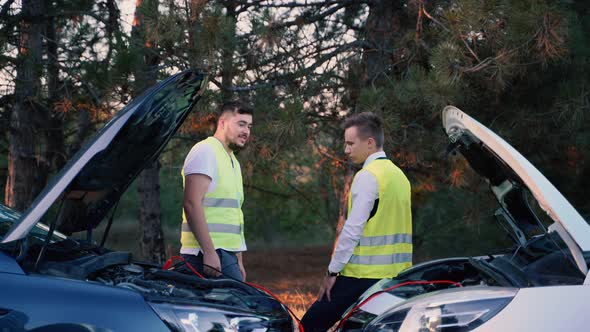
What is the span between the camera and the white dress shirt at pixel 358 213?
4.18 m

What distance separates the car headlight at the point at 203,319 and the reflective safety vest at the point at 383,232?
3.97ft

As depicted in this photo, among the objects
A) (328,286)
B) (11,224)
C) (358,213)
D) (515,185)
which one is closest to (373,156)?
(358,213)

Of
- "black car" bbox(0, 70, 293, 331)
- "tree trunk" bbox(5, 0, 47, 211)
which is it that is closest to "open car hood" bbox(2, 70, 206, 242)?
"black car" bbox(0, 70, 293, 331)

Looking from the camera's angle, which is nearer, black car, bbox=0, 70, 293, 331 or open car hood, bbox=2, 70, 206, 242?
→ black car, bbox=0, 70, 293, 331

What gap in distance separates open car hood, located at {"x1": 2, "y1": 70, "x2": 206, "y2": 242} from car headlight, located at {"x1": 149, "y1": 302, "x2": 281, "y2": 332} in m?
0.64

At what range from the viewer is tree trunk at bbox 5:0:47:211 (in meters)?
7.87

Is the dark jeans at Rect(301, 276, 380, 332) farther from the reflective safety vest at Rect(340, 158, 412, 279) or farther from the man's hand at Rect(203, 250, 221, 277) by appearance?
the man's hand at Rect(203, 250, 221, 277)

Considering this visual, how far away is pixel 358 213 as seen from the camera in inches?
165

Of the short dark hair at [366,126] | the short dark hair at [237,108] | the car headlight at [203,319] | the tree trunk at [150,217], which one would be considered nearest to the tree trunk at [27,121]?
the tree trunk at [150,217]

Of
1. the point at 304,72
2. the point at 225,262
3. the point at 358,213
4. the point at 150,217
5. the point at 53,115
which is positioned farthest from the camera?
the point at 150,217

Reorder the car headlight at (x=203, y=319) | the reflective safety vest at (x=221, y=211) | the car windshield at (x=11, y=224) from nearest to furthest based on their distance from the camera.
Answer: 1. the car headlight at (x=203, y=319)
2. the car windshield at (x=11, y=224)
3. the reflective safety vest at (x=221, y=211)

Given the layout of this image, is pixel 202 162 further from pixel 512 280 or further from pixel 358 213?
pixel 512 280

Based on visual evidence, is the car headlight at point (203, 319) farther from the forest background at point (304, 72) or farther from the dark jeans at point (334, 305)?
the forest background at point (304, 72)

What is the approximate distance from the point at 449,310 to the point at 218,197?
206cm
